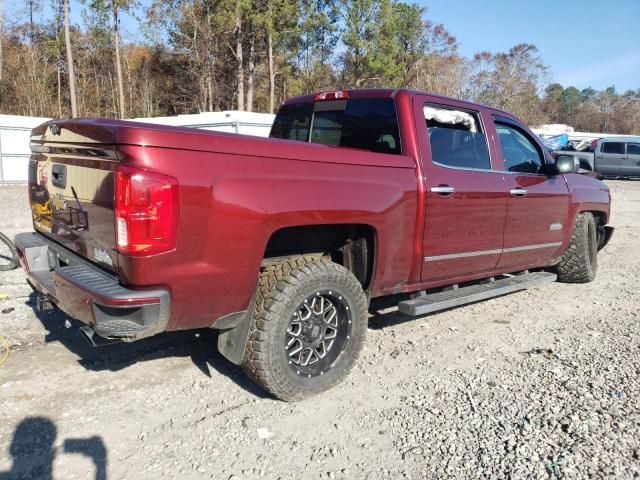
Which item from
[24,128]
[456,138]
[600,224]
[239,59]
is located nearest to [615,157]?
[600,224]

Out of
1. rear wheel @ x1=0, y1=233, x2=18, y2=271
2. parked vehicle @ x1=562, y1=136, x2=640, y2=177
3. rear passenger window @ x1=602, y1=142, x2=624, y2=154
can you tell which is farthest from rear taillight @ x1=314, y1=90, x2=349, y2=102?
rear passenger window @ x1=602, y1=142, x2=624, y2=154

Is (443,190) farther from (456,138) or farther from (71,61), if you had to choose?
(71,61)

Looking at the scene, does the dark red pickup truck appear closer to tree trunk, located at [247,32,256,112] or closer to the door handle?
the door handle

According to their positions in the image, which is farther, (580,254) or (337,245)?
(580,254)

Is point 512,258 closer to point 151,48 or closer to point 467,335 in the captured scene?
point 467,335

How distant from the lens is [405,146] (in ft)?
12.8

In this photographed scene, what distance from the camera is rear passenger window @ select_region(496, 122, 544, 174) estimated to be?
4855 millimetres

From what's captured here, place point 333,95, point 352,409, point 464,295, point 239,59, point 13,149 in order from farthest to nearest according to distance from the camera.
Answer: point 239,59
point 13,149
point 333,95
point 464,295
point 352,409

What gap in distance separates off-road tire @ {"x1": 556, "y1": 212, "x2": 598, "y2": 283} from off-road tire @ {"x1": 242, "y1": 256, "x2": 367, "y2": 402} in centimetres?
361

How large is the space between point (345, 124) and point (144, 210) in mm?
2277

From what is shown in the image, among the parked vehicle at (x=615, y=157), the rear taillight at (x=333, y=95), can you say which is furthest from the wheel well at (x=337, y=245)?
the parked vehicle at (x=615, y=157)

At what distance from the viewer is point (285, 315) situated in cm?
318

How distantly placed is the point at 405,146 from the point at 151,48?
34.6 m

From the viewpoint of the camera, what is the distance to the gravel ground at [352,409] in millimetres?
2711
